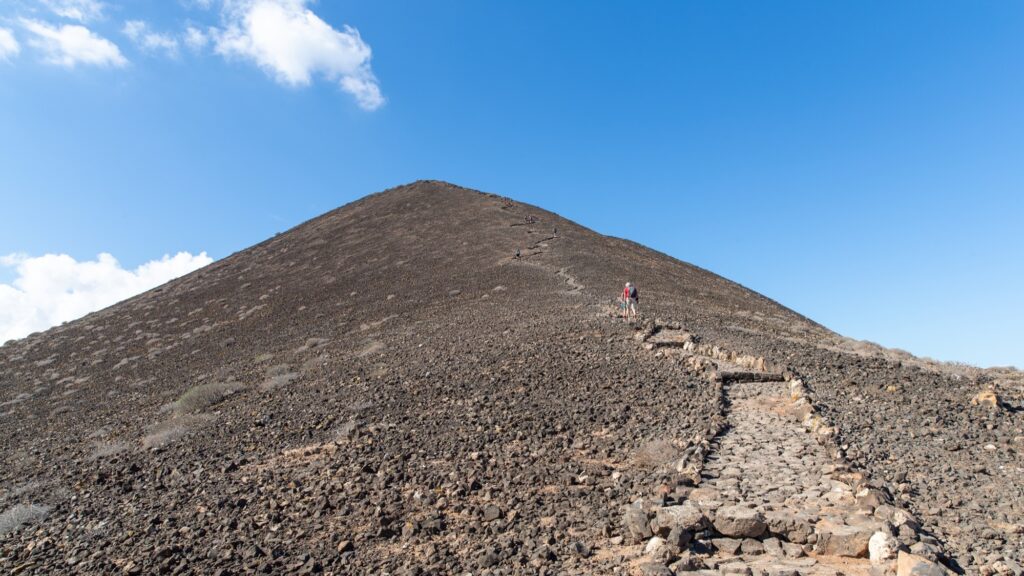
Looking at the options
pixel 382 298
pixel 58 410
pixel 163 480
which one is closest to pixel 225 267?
pixel 382 298

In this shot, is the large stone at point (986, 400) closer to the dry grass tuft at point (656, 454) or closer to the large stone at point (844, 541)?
the dry grass tuft at point (656, 454)

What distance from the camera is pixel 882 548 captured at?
514cm

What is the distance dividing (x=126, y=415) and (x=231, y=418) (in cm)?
555

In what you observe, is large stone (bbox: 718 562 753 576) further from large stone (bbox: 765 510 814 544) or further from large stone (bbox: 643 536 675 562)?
large stone (bbox: 765 510 814 544)

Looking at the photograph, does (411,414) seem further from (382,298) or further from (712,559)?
(382,298)

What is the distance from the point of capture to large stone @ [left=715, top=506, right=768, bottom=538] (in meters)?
5.70

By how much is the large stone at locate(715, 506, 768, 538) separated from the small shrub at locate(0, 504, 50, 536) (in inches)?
391

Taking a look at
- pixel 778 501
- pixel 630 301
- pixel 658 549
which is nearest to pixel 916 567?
pixel 778 501

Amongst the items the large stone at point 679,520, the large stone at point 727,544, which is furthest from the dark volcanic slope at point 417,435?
the large stone at point 727,544

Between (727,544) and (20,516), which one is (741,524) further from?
(20,516)

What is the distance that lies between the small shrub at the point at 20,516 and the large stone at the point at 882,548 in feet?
36.7

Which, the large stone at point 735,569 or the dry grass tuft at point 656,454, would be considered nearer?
the large stone at point 735,569

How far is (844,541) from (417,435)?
6.45m

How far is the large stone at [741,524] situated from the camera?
570cm
